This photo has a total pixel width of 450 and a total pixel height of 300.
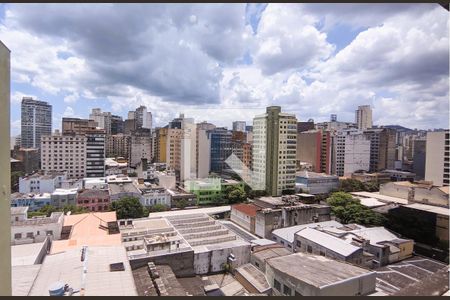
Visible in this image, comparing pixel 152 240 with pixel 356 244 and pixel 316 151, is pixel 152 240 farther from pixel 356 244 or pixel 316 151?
pixel 316 151

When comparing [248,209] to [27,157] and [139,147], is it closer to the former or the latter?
[139,147]

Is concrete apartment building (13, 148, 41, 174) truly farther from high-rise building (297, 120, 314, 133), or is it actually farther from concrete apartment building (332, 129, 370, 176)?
high-rise building (297, 120, 314, 133)

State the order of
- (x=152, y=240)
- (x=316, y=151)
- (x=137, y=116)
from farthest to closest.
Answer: (x=137, y=116), (x=316, y=151), (x=152, y=240)

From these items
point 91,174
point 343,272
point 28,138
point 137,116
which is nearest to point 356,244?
point 343,272

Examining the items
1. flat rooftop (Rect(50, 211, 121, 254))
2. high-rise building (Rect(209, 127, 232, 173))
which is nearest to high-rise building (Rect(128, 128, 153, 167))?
high-rise building (Rect(209, 127, 232, 173))

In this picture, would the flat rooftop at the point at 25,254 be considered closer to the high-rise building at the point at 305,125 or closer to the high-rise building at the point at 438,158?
the high-rise building at the point at 438,158

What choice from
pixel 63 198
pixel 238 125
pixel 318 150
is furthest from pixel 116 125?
pixel 318 150
